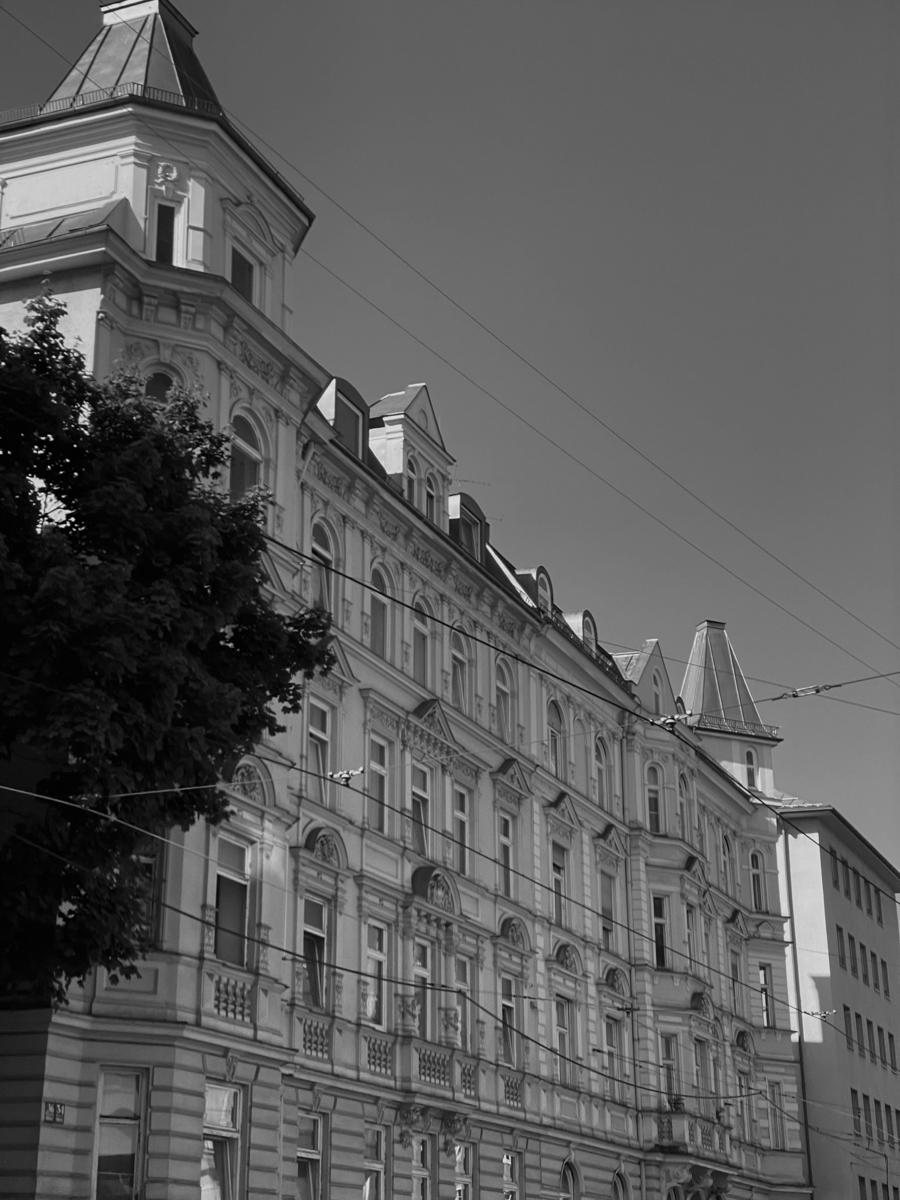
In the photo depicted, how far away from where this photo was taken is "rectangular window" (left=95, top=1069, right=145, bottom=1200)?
2333 centimetres

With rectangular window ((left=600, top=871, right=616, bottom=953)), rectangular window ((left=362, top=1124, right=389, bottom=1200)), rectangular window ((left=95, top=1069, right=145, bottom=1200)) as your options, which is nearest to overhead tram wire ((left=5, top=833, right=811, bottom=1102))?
rectangular window ((left=95, top=1069, right=145, bottom=1200))

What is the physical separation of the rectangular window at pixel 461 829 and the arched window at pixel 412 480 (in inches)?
259

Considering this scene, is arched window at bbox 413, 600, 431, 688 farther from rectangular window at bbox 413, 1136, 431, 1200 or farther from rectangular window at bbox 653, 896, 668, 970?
rectangular window at bbox 653, 896, 668, 970

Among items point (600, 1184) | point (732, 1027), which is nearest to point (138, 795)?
point (600, 1184)

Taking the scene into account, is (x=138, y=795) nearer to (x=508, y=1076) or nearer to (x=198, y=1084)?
(x=198, y=1084)

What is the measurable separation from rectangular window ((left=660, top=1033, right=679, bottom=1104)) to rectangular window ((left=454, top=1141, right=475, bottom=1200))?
11849 millimetres

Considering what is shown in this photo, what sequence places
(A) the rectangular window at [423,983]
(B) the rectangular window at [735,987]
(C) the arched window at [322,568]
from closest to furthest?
(C) the arched window at [322,568]
(A) the rectangular window at [423,983]
(B) the rectangular window at [735,987]

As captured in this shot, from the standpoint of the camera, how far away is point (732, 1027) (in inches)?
2098

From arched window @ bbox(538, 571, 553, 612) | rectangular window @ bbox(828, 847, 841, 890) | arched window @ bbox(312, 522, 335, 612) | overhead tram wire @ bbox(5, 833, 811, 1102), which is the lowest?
overhead tram wire @ bbox(5, 833, 811, 1102)

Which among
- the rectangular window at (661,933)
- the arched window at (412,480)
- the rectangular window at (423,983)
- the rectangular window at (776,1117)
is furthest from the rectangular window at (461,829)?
the rectangular window at (776,1117)

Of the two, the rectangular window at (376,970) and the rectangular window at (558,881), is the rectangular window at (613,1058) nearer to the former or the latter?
the rectangular window at (558,881)

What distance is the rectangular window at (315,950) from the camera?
3005 centimetres

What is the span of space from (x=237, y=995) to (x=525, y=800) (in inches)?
614

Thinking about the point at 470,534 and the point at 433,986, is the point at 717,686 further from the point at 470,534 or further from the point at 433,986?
the point at 433,986
